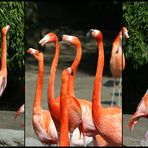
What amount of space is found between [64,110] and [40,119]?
207 millimetres

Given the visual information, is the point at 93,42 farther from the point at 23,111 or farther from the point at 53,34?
the point at 23,111

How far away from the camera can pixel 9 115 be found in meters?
3.70

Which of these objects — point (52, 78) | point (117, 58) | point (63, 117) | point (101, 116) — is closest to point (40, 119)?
point (63, 117)

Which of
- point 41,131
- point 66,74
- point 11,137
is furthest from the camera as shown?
point 11,137

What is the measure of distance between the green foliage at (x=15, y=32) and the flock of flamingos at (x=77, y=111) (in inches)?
4.5

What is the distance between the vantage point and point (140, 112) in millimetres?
3621

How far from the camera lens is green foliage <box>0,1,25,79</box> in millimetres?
3602

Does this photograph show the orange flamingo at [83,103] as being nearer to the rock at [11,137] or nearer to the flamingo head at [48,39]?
the flamingo head at [48,39]

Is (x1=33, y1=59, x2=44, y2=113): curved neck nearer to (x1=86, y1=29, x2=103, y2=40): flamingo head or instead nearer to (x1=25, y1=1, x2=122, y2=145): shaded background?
(x1=25, y1=1, x2=122, y2=145): shaded background

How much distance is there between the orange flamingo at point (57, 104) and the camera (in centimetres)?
353

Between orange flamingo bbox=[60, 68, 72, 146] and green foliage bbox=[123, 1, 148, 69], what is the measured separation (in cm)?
46

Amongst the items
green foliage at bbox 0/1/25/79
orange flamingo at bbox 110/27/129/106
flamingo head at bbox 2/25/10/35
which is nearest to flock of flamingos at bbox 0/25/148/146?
orange flamingo at bbox 110/27/129/106

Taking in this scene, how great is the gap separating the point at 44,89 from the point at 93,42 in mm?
461

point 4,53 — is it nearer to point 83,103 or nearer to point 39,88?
point 39,88
